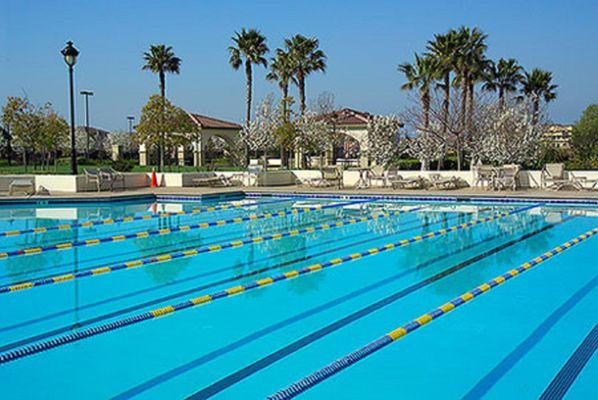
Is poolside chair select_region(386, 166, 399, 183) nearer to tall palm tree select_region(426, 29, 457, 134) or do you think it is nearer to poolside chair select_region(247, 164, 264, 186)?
poolside chair select_region(247, 164, 264, 186)

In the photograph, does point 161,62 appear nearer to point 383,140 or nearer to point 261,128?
point 261,128

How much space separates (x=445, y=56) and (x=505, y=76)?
25.2ft

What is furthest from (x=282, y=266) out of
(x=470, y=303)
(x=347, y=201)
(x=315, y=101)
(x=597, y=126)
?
→ (x=597, y=126)

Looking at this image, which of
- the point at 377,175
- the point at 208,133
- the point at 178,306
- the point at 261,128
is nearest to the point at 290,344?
the point at 178,306

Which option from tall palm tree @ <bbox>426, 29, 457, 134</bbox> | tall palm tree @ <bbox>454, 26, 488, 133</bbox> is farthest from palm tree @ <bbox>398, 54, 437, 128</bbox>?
tall palm tree @ <bbox>454, 26, 488, 133</bbox>

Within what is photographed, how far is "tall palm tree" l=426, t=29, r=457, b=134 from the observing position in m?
31.6

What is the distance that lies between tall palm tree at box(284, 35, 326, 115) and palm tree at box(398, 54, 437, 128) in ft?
15.5

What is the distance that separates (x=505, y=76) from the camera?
124 ft

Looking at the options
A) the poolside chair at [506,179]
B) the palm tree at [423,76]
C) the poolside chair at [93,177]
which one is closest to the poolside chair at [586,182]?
the poolside chair at [506,179]

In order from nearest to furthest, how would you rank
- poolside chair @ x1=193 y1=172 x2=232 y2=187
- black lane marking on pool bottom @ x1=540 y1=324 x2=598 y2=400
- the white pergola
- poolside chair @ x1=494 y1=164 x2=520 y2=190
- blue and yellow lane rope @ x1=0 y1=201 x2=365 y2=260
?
black lane marking on pool bottom @ x1=540 y1=324 x2=598 y2=400 < blue and yellow lane rope @ x1=0 y1=201 x2=365 y2=260 < poolside chair @ x1=494 y1=164 x2=520 y2=190 < poolside chair @ x1=193 y1=172 x2=232 y2=187 < the white pergola

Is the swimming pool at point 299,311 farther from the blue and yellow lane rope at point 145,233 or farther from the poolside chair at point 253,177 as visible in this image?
the poolside chair at point 253,177

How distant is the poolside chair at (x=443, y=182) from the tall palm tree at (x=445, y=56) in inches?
416

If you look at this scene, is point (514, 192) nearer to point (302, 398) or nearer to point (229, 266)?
point (229, 266)

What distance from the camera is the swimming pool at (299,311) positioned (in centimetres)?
508
